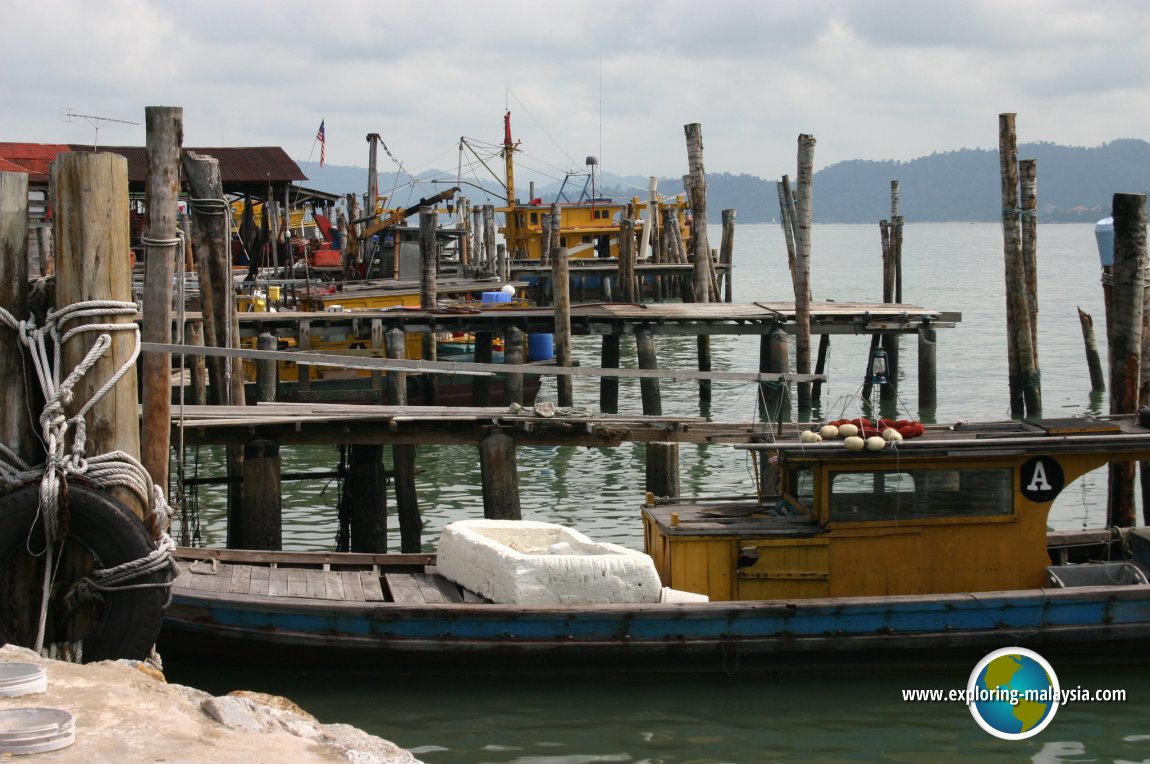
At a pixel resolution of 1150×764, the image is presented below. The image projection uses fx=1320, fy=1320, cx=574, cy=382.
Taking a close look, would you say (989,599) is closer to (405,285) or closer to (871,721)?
(871,721)

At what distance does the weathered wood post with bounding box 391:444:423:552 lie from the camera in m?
16.1

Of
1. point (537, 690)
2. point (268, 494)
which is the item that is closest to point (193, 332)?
point (268, 494)

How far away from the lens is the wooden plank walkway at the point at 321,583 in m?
11.4

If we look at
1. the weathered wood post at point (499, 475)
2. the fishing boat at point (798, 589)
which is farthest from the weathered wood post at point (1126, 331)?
the weathered wood post at point (499, 475)

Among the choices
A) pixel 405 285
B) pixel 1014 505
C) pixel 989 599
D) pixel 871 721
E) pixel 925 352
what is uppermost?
pixel 405 285

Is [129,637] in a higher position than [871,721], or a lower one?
higher

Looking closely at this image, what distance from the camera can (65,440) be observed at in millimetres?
6957

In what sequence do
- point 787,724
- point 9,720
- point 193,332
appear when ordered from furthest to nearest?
1. point 193,332
2. point 787,724
3. point 9,720

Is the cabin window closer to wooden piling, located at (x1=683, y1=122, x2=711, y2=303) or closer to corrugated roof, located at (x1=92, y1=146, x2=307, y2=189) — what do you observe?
wooden piling, located at (x1=683, y1=122, x2=711, y2=303)

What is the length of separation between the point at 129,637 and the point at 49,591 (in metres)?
0.49

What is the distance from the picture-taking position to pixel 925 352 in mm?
26703

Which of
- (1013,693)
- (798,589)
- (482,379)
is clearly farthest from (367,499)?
(482,379)

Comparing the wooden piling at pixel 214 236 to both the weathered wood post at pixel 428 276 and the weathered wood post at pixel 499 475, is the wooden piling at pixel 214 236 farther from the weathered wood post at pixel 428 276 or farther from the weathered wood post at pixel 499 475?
the weathered wood post at pixel 428 276

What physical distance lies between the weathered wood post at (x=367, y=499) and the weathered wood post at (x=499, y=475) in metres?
1.37
